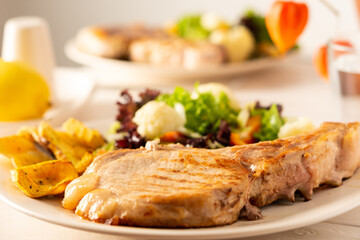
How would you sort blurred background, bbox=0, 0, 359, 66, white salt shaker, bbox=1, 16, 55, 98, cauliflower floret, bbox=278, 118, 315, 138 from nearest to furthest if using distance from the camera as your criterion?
1. cauliflower floret, bbox=278, 118, 315, 138
2. white salt shaker, bbox=1, 16, 55, 98
3. blurred background, bbox=0, 0, 359, 66

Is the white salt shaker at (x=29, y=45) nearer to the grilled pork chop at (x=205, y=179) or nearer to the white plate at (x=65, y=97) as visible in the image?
the white plate at (x=65, y=97)

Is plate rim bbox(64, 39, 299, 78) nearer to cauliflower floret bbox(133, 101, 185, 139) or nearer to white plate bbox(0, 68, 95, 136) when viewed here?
white plate bbox(0, 68, 95, 136)

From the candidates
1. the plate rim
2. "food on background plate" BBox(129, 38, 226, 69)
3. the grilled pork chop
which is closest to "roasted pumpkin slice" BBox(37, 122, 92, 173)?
the grilled pork chop

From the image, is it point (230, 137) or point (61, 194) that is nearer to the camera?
point (61, 194)

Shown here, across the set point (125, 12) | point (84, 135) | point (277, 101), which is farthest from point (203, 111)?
point (125, 12)

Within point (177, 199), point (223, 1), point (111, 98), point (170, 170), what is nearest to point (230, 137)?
point (170, 170)

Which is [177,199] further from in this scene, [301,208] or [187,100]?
[187,100]

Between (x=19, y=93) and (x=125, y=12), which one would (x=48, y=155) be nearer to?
(x=19, y=93)
